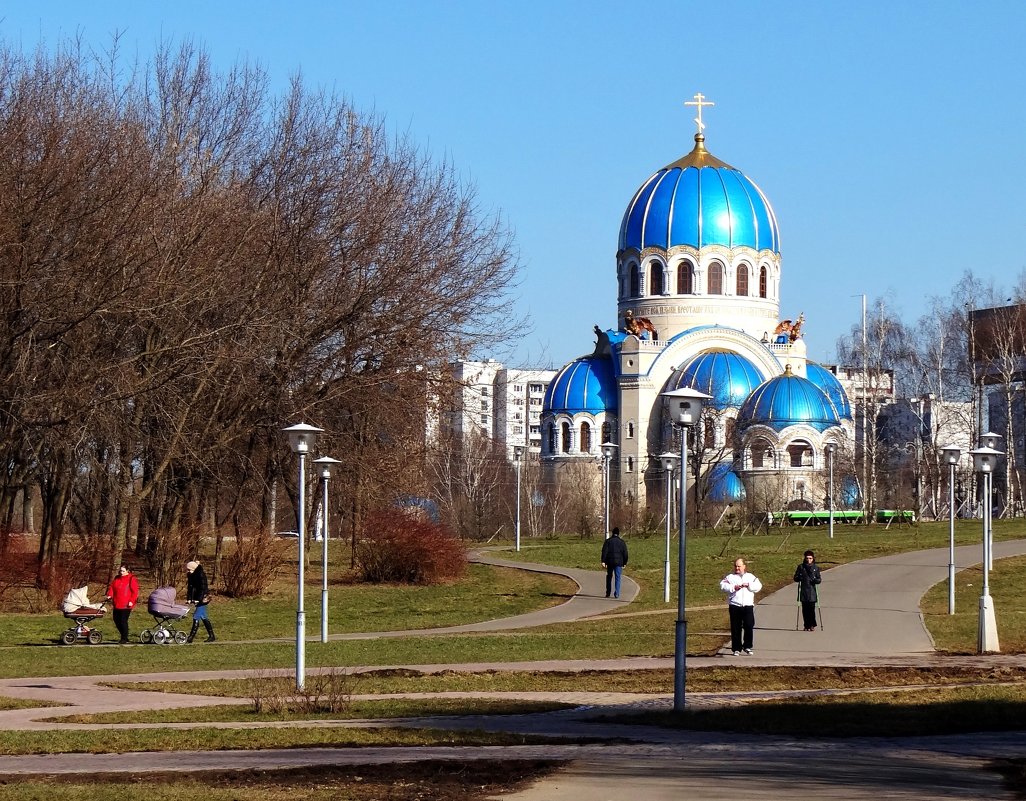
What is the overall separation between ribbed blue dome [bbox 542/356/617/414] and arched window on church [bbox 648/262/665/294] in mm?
4806

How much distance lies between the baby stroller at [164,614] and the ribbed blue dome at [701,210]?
58342 millimetres

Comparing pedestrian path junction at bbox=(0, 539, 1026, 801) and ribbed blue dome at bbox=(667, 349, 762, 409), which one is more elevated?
ribbed blue dome at bbox=(667, 349, 762, 409)

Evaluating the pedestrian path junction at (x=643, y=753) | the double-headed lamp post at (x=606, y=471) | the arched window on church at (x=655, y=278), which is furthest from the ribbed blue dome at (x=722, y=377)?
the pedestrian path junction at (x=643, y=753)

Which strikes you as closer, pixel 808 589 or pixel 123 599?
pixel 808 589

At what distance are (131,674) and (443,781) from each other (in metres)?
9.61

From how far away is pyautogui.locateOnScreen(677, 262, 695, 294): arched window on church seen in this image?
81750 millimetres

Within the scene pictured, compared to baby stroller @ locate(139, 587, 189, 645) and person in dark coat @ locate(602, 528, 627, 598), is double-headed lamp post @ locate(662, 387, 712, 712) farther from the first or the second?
person in dark coat @ locate(602, 528, 627, 598)

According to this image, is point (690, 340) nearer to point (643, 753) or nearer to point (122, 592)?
point (122, 592)

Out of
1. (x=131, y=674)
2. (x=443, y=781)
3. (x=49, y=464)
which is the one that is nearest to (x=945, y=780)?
(x=443, y=781)

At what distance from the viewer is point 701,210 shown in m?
80.6

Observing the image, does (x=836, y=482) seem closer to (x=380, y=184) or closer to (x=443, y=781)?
(x=380, y=184)

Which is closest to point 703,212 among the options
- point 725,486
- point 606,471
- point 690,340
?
point 690,340

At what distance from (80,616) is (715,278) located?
59987mm

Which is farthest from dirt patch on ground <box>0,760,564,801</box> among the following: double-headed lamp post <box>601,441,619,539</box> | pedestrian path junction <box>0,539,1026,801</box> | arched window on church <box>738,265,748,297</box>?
arched window on church <box>738,265,748,297</box>
